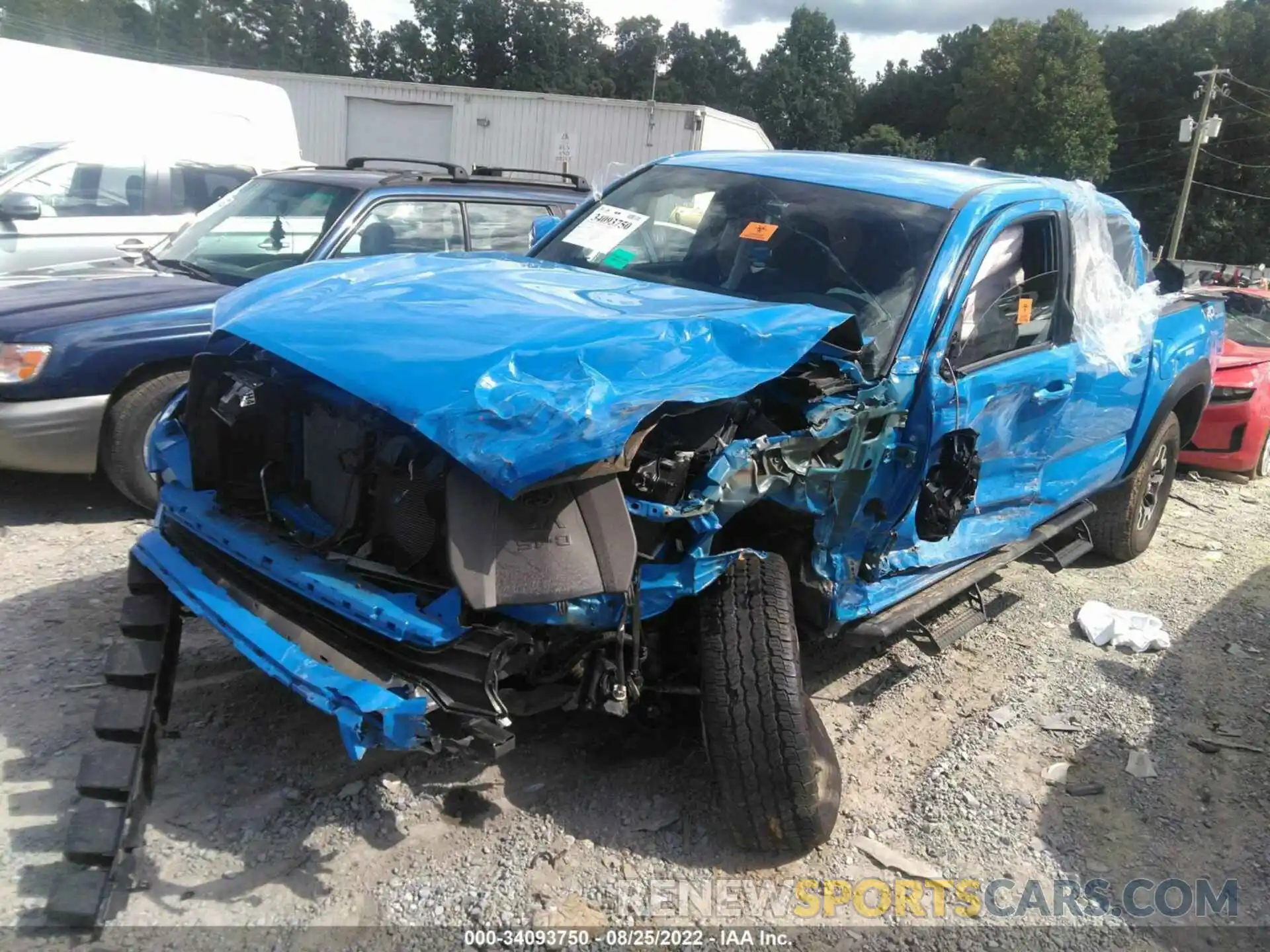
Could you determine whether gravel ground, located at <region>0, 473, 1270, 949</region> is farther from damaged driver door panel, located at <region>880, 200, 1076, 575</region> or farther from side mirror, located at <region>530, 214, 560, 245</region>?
side mirror, located at <region>530, 214, 560, 245</region>

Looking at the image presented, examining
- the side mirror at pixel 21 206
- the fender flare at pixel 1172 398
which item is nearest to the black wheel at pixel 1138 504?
the fender flare at pixel 1172 398

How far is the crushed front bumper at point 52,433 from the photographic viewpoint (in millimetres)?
4516

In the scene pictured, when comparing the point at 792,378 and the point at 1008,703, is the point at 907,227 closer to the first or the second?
the point at 792,378

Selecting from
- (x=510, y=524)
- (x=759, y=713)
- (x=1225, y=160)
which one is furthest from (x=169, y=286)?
(x=1225, y=160)

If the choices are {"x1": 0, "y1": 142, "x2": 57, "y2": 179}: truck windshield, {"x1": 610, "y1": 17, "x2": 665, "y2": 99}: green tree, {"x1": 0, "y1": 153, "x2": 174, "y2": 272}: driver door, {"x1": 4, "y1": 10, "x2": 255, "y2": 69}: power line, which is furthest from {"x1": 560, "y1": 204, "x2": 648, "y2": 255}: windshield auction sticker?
{"x1": 610, "y1": 17, "x2": 665, "y2": 99}: green tree

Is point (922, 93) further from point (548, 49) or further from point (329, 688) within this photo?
point (329, 688)

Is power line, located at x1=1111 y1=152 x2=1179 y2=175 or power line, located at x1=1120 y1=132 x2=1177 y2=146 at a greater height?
power line, located at x1=1120 y1=132 x2=1177 y2=146

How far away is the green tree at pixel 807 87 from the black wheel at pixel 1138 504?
2649 inches

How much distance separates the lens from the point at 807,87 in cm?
7394

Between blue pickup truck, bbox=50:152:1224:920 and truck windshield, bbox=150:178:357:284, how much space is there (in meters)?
2.10

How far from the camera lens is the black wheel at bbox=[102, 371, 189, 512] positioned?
4.75 meters

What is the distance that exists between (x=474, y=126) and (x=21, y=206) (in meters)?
15.1

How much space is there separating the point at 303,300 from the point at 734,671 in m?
1.75

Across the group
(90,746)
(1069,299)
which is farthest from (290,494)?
(1069,299)
